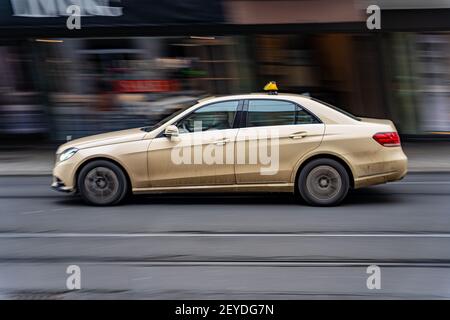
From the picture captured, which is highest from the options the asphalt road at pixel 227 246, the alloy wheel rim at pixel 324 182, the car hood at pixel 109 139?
the car hood at pixel 109 139

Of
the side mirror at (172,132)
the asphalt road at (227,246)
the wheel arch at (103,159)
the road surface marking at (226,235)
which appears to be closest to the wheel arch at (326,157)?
the asphalt road at (227,246)

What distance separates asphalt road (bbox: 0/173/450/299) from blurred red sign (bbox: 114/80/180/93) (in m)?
6.23

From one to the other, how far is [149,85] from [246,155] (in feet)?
25.2

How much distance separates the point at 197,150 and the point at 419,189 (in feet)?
12.3

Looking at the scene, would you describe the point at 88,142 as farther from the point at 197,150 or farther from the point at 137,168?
the point at 197,150

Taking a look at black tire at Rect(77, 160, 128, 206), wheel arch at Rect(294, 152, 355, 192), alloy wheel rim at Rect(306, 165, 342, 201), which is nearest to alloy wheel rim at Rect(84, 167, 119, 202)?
black tire at Rect(77, 160, 128, 206)

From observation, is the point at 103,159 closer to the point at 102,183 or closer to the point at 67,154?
the point at 102,183

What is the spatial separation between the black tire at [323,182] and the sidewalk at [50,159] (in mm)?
3901

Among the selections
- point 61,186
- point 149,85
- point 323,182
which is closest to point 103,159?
→ point 61,186

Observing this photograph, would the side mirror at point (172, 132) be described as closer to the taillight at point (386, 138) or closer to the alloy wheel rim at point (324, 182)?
the alloy wheel rim at point (324, 182)

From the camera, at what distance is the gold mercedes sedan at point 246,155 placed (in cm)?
910

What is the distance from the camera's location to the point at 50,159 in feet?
47.8

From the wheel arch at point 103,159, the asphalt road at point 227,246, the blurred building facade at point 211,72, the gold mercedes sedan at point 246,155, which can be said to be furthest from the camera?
the blurred building facade at point 211,72

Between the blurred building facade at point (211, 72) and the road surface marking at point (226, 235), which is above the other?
the blurred building facade at point (211, 72)
